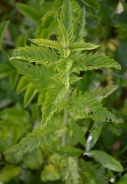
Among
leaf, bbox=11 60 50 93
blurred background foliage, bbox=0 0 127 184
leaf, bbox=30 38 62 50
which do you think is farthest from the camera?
blurred background foliage, bbox=0 0 127 184

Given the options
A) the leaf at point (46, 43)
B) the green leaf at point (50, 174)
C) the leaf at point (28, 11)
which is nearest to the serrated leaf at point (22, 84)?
the leaf at point (28, 11)

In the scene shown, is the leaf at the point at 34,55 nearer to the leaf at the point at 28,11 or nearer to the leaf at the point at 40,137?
the leaf at the point at 40,137

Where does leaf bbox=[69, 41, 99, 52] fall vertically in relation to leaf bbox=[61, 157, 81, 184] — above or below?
above

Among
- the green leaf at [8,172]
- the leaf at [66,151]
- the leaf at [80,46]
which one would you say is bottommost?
the green leaf at [8,172]

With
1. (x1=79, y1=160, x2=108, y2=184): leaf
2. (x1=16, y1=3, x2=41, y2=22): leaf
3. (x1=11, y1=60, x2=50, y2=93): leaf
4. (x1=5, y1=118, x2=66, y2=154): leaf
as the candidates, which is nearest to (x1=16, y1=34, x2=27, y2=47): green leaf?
(x1=16, y1=3, x2=41, y2=22): leaf

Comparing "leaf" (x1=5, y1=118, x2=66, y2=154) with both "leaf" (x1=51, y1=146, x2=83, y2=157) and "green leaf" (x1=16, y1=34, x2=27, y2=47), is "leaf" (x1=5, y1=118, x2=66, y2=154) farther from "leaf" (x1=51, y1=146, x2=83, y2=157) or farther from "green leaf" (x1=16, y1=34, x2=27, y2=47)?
"green leaf" (x1=16, y1=34, x2=27, y2=47)

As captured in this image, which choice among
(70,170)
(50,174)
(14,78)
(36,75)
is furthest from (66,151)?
(14,78)
